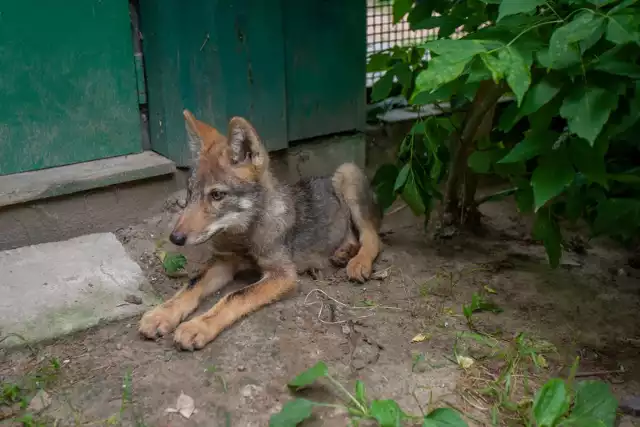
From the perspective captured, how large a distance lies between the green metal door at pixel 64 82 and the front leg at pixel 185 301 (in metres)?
1.29

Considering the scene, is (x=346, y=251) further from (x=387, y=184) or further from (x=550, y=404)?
(x=550, y=404)

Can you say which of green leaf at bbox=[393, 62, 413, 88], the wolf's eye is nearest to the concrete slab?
the wolf's eye

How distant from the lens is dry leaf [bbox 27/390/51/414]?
300 centimetres

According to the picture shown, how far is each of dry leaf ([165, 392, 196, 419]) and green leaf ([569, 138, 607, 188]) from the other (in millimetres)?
2161

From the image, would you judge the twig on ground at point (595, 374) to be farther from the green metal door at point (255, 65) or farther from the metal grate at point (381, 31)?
the metal grate at point (381, 31)

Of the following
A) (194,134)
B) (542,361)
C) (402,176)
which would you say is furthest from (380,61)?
(542,361)

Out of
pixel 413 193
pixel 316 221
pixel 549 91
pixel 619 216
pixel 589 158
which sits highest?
pixel 549 91

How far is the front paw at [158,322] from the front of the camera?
139 inches

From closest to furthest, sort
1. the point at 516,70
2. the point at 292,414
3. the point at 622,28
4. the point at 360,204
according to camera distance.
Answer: the point at 622,28 < the point at 516,70 < the point at 292,414 < the point at 360,204

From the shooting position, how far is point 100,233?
14.9 ft

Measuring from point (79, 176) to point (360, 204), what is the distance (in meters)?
2.00

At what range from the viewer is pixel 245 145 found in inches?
153

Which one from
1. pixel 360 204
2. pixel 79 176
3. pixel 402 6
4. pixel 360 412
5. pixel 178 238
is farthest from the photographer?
pixel 360 204

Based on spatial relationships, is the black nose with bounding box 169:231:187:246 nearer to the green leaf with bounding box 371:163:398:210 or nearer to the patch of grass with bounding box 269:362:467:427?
the patch of grass with bounding box 269:362:467:427
